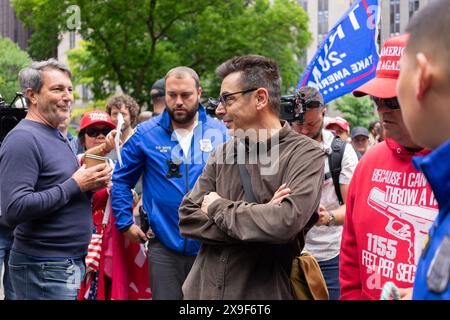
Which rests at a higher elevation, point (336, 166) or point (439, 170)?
point (439, 170)

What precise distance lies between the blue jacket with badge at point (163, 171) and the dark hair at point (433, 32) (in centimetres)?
351

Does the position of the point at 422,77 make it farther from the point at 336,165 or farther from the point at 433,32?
the point at 336,165

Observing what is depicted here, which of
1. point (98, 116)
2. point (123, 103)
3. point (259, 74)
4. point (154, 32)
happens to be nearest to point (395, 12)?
point (154, 32)

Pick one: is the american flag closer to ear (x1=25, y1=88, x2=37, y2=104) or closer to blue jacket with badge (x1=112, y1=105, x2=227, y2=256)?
blue jacket with badge (x1=112, y1=105, x2=227, y2=256)

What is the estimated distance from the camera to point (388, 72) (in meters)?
3.20

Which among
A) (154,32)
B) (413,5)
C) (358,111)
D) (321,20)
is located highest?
(321,20)

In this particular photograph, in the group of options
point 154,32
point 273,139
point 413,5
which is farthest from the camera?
point 154,32

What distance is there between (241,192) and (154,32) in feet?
75.2

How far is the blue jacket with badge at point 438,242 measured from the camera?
1.56 meters

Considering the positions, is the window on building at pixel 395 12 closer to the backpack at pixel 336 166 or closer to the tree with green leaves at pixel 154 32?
the tree with green leaves at pixel 154 32

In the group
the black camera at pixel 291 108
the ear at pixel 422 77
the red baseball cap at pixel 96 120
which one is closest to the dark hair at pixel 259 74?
the black camera at pixel 291 108

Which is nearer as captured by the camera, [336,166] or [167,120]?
[336,166]

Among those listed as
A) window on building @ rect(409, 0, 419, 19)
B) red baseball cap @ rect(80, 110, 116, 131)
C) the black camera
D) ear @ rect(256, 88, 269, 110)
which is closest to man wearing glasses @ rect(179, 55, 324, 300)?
ear @ rect(256, 88, 269, 110)
